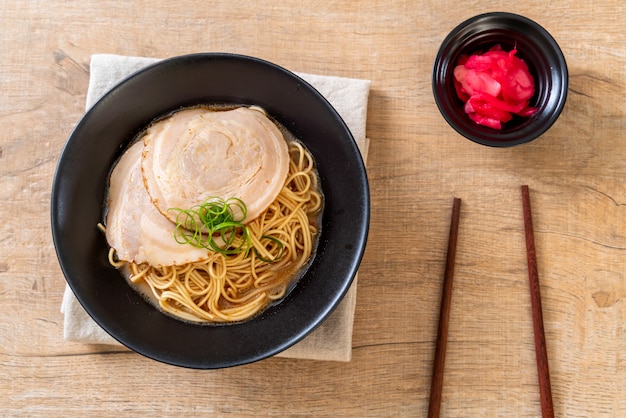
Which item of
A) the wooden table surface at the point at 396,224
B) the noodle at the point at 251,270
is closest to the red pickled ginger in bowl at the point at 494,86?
the wooden table surface at the point at 396,224

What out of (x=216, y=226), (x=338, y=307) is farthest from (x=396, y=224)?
Answer: (x=216, y=226)

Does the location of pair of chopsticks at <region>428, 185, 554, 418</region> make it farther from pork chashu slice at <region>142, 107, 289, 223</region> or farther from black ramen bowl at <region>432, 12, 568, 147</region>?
pork chashu slice at <region>142, 107, 289, 223</region>

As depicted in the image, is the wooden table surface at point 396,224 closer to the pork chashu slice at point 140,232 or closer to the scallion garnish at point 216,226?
the pork chashu slice at point 140,232

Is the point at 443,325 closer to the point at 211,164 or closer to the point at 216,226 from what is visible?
the point at 216,226

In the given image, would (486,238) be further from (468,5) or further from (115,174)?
(115,174)

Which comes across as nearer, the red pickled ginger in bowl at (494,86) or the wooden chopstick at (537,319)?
the red pickled ginger in bowl at (494,86)
